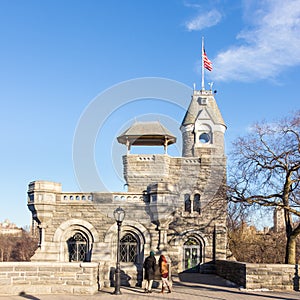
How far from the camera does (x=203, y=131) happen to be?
2941cm

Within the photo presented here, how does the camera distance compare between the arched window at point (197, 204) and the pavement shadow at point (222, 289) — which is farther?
the arched window at point (197, 204)

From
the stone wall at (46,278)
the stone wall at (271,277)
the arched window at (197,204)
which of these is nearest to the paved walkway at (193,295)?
the stone wall at (46,278)

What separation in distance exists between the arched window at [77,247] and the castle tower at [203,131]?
1018 cm

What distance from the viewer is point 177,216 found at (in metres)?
23.7

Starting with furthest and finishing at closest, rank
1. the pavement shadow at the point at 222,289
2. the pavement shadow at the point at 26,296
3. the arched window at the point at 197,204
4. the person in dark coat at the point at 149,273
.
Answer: the arched window at the point at 197,204, the person in dark coat at the point at 149,273, the pavement shadow at the point at 222,289, the pavement shadow at the point at 26,296

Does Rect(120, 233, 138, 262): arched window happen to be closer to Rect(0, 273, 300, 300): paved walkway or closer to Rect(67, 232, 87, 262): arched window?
Rect(67, 232, 87, 262): arched window

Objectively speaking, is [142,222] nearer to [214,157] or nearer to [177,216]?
[177,216]

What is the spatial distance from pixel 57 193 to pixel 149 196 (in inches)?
180

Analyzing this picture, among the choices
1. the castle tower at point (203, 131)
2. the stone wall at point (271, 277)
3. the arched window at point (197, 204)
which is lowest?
the stone wall at point (271, 277)

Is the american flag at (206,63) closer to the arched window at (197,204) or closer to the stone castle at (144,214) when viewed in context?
the stone castle at (144,214)

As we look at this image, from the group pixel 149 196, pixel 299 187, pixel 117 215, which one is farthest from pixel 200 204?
pixel 117 215

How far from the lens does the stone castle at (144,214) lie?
20.8 meters

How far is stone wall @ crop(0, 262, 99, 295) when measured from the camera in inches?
510

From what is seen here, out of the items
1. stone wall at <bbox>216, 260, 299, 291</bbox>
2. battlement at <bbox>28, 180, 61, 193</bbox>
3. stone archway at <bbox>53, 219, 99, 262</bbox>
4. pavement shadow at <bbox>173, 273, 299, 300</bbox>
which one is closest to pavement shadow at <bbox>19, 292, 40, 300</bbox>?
pavement shadow at <bbox>173, 273, 299, 300</bbox>
